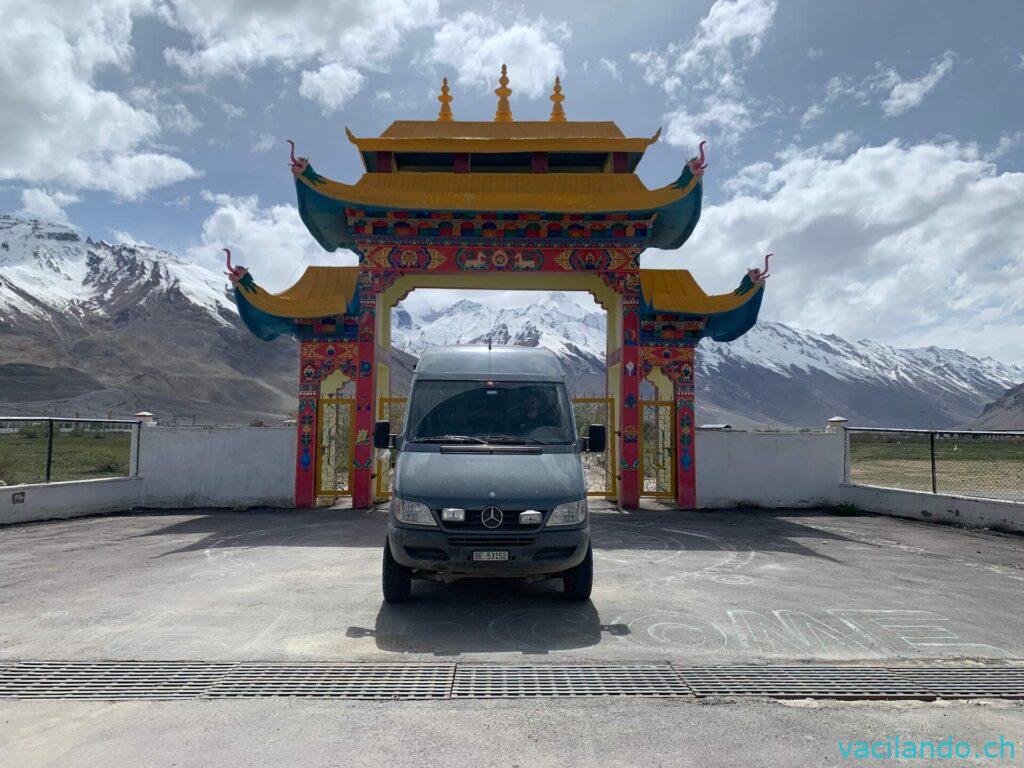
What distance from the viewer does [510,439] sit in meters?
6.57

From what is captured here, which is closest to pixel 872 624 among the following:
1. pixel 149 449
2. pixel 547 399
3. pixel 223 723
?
pixel 547 399

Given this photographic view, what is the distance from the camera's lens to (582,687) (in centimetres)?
429

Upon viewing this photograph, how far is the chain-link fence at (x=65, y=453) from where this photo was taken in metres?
13.7

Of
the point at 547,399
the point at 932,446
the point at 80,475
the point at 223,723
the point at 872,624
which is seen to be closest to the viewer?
the point at 223,723

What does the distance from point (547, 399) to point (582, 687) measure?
330 centimetres

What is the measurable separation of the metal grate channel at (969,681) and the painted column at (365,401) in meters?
11.5

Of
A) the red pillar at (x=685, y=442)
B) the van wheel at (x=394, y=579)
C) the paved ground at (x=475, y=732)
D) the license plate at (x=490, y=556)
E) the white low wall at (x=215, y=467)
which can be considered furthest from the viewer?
the red pillar at (x=685, y=442)

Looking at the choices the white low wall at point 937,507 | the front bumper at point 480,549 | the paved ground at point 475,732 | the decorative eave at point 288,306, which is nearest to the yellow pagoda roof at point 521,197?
the decorative eave at point 288,306

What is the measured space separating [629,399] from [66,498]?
12.1 metres

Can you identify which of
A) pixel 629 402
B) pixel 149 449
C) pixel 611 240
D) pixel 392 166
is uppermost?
pixel 392 166

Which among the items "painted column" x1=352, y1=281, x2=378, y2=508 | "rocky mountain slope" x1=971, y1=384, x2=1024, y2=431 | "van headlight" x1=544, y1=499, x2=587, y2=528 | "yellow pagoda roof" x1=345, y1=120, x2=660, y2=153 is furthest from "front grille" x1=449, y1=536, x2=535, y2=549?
"rocky mountain slope" x1=971, y1=384, x2=1024, y2=431

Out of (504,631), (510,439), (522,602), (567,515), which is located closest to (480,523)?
(567,515)

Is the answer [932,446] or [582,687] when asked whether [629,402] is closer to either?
[932,446]

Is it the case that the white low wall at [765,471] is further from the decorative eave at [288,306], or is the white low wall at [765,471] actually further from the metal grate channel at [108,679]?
the metal grate channel at [108,679]
